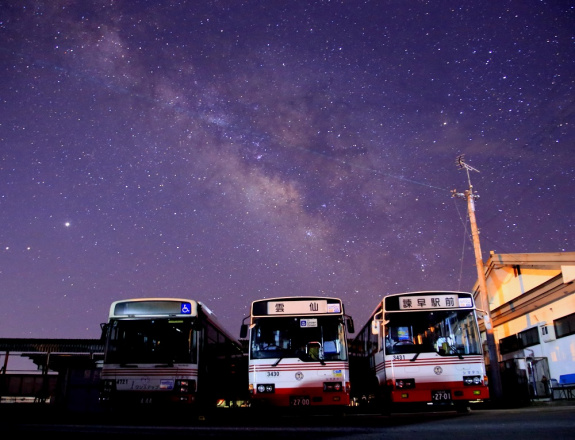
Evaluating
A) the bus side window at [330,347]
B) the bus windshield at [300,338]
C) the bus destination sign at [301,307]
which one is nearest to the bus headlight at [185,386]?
the bus windshield at [300,338]

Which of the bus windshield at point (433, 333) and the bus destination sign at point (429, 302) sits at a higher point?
the bus destination sign at point (429, 302)

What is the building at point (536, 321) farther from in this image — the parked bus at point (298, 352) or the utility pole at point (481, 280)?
the parked bus at point (298, 352)

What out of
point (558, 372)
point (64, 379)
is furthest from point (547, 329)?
point (64, 379)

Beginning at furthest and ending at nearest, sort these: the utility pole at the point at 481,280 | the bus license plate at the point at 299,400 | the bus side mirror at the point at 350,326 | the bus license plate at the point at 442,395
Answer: the utility pole at the point at 481,280, the bus side mirror at the point at 350,326, the bus license plate at the point at 299,400, the bus license plate at the point at 442,395

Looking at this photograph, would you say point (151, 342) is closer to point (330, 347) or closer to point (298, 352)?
point (298, 352)

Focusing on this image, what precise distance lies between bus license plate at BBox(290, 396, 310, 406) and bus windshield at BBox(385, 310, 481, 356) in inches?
101

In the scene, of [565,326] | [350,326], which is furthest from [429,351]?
[565,326]

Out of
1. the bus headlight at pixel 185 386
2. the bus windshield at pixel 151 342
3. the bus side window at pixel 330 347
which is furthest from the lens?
the bus side window at pixel 330 347

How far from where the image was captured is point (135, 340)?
13.8m

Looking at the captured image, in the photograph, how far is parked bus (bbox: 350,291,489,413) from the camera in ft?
42.7

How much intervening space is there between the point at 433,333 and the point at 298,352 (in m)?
3.75

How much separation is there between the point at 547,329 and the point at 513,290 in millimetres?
6170

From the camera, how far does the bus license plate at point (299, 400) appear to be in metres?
13.2

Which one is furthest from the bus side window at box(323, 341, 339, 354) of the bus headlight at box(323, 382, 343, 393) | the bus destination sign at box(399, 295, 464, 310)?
the bus destination sign at box(399, 295, 464, 310)
